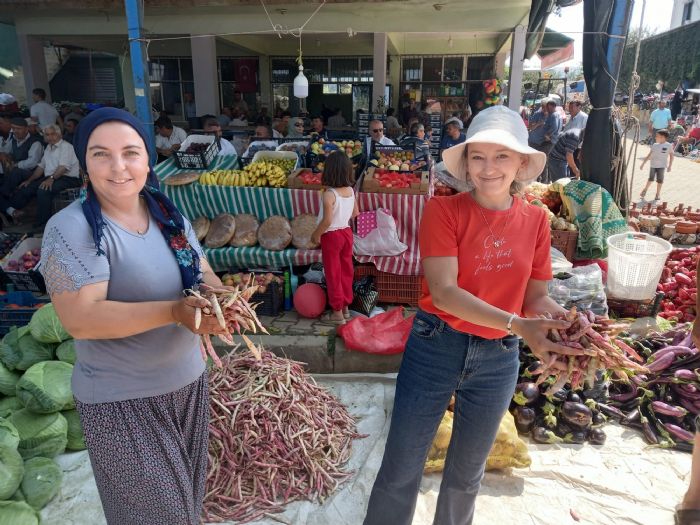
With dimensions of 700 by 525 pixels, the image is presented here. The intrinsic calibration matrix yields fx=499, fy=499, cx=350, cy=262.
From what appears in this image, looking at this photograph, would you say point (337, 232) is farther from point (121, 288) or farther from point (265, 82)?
point (265, 82)

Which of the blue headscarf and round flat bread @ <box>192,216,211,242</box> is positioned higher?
the blue headscarf

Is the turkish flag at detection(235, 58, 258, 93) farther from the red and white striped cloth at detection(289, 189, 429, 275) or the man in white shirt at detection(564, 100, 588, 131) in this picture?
the red and white striped cloth at detection(289, 189, 429, 275)

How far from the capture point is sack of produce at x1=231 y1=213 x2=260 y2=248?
509cm

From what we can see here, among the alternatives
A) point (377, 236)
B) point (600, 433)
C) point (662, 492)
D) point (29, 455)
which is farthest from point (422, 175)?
point (29, 455)

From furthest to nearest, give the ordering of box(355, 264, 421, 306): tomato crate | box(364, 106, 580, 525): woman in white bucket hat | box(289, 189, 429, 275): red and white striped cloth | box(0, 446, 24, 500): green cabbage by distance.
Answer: box(355, 264, 421, 306): tomato crate, box(289, 189, 429, 275): red and white striped cloth, box(0, 446, 24, 500): green cabbage, box(364, 106, 580, 525): woman in white bucket hat

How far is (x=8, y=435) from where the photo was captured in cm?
266

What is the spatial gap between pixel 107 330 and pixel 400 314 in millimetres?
2991

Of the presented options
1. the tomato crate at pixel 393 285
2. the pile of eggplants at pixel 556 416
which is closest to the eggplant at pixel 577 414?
the pile of eggplants at pixel 556 416

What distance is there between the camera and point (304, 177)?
5.23m

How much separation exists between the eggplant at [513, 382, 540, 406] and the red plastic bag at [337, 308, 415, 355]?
3.08 feet

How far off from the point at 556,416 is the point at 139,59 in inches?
212

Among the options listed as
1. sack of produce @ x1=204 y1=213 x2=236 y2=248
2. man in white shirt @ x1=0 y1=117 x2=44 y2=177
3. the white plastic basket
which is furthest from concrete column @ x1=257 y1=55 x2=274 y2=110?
the white plastic basket

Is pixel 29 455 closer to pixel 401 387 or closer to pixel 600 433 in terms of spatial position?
pixel 401 387

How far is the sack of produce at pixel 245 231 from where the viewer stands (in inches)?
201
